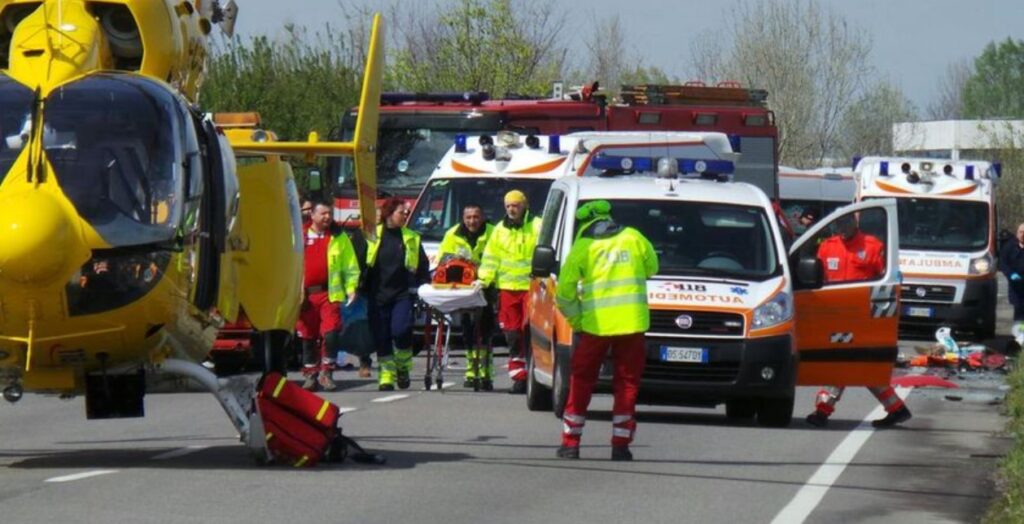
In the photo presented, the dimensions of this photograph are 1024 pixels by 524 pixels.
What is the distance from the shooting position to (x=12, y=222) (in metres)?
11.8

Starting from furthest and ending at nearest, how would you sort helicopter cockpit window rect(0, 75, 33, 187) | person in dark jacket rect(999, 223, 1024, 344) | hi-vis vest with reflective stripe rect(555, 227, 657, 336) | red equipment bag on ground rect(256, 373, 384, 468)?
person in dark jacket rect(999, 223, 1024, 344) → hi-vis vest with reflective stripe rect(555, 227, 657, 336) → red equipment bag on ground rect(256, 373, 384, 468) → helicopter cockpit window rect(0, 75, 33, 187)

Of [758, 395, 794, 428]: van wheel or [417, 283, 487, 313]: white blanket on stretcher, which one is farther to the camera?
[417, 283, 487, 313]: white blanket on stretcher

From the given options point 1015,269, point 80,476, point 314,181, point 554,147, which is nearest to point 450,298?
point 314,181

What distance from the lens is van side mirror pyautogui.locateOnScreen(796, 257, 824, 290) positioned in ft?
56.3

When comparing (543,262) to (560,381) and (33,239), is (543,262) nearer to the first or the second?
A: (560,381)

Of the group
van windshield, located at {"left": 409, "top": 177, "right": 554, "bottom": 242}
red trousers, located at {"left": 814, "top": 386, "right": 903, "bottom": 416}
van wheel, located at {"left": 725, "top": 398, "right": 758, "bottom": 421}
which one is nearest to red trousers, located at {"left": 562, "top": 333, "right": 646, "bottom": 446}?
red trousers, located at {"left": 814, "top": 386, "right": 903, "bottom": 416}

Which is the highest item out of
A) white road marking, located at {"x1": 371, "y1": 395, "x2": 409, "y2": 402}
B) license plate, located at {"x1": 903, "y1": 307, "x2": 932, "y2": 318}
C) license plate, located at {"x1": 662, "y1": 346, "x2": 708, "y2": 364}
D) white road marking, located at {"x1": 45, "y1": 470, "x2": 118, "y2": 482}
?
white road marking, located at {"x1": 45, "y1": 470, "x2": 118, "y2": 482}

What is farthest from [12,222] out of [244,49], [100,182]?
[244,49]

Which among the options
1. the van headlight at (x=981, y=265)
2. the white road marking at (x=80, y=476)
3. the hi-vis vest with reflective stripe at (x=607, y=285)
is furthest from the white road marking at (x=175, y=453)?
the van headlight at (x=981, y=265)

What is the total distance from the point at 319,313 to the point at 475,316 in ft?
5.50

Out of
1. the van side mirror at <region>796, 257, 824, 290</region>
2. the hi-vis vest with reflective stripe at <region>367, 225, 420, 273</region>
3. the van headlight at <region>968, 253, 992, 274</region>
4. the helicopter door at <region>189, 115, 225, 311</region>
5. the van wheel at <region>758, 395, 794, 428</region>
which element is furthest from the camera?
the van headlight at <region>968, 253, 992, 274</region>

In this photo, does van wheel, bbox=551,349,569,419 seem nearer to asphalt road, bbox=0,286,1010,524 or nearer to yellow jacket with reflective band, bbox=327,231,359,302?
asphalt road, bbox=0,286,1010,524

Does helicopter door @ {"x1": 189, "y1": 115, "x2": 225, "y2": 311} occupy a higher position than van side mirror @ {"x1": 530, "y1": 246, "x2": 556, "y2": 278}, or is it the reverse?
helicopter door @ {"x1": 189, "y1": 115, "x2": 225, "y2": 311}

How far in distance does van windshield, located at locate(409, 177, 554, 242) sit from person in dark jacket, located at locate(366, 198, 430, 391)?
5574mm
